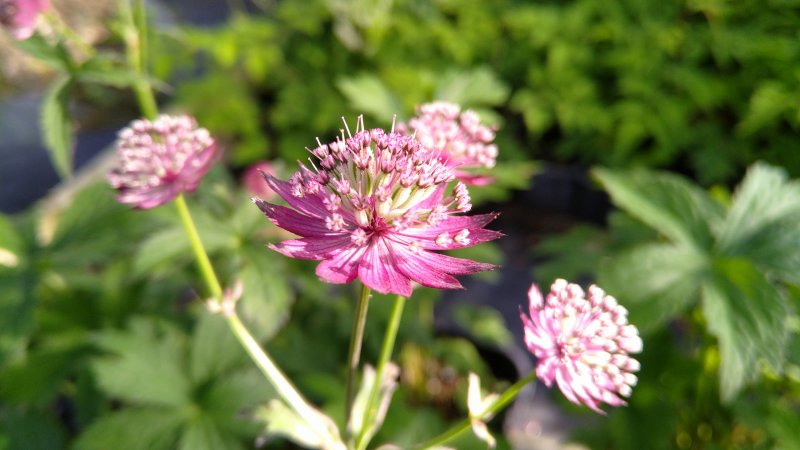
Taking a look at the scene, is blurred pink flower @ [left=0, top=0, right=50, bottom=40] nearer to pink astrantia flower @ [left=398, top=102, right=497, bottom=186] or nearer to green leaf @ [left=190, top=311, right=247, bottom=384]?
green leaf @ [left=190, top=311, right=247, bottom=384]

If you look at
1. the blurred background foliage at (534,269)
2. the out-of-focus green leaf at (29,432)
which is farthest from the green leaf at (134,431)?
the out-of-focus green leaf at (29,432)

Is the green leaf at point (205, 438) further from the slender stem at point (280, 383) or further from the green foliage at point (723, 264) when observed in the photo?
the green foliage at point (723, 264)

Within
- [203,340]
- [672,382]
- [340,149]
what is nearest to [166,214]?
[203,340]

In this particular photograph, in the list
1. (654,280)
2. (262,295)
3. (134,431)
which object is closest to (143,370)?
(134,431)

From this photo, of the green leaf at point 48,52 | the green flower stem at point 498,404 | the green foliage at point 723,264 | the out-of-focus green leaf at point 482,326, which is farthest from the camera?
the out-of-focus green leaf at point 482,326

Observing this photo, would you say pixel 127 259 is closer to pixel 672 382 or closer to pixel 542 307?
pixel 542 307

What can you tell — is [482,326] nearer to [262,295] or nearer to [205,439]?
[262,295]

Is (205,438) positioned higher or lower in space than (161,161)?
lower
